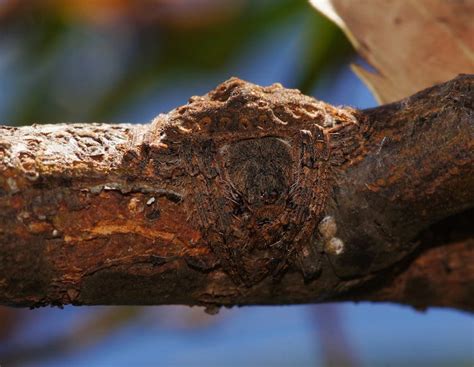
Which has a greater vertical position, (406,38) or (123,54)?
(123,54)

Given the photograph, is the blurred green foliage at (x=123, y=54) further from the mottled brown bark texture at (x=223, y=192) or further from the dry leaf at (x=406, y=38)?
the mottled brown bark texture at (x=223, y=192)

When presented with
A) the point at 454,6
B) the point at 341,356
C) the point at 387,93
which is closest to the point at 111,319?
the point at 341,356

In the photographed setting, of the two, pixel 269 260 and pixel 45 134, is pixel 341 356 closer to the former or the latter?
pixel 269 260

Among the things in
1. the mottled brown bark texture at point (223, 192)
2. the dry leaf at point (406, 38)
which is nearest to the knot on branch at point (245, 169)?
the mottled brown bark texture at point (223, 192)

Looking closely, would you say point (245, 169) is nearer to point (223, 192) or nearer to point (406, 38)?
point (223, 192)

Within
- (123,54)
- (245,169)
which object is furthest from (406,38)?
(123,54)

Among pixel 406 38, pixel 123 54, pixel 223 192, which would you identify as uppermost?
pixel 123 54
